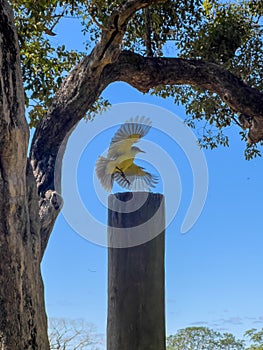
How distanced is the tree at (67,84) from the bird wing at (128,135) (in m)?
0.48

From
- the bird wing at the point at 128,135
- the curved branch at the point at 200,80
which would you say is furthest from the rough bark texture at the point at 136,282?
the curved branch at the point at 200,80

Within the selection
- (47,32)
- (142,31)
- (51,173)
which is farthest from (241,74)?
(51,173)

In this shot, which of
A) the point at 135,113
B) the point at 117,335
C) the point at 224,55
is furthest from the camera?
the point at 224,55

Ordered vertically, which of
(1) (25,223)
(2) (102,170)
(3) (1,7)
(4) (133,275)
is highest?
(3) (1,7)

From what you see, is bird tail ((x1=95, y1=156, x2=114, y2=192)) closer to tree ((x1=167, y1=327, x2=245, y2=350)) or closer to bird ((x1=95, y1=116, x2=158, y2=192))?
bird ((x1=95, y1=116, x2=158, y2=192))

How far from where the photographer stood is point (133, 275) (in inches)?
82.6

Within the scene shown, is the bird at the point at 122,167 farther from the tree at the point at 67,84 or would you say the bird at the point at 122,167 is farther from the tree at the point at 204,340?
the tree at the point at 204,340

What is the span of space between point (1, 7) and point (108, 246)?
161cm

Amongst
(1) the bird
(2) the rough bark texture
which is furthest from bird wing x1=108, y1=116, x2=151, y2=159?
(2) the rough bark texture

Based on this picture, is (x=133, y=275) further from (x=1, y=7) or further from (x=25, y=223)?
(x=1, y=7)

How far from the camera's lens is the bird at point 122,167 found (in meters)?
2.80

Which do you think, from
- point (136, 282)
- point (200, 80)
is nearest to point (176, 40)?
point (200, 80)

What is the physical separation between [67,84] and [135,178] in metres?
1.58

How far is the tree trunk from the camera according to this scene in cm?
272
